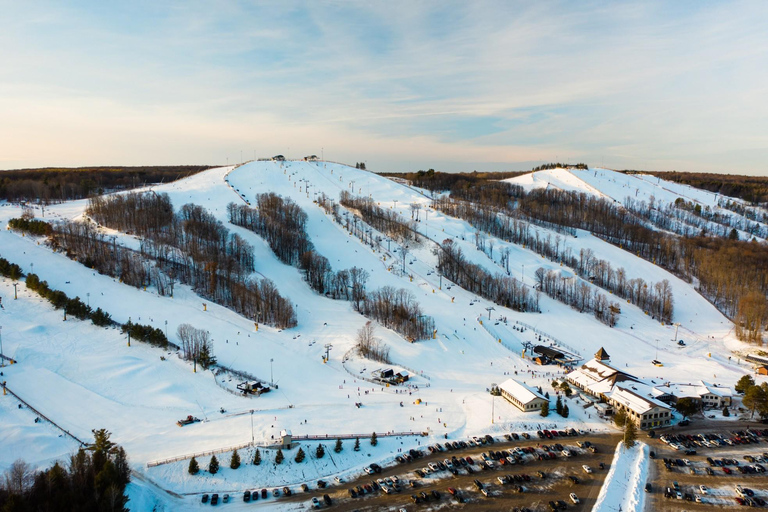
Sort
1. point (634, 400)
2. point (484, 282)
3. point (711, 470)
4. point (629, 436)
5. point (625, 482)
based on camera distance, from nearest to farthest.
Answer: point (625, 482), point (711, 470), point (629, 436), point (634, 400), point (484, 282)

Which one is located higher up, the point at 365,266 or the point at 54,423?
the point at 365,266

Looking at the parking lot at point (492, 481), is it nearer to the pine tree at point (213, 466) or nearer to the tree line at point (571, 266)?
the pine tree at point (213, 466)

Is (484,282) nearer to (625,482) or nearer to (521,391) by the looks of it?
(521,391)

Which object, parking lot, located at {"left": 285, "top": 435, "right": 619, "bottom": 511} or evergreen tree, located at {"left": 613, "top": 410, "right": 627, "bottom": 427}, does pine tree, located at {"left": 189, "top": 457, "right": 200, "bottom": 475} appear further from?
evergreen tree, located at {"left": 613, "top": 410, "right": 627, "bottom": 427}

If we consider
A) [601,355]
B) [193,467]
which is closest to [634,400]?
[601,355]

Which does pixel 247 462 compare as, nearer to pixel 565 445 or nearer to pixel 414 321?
pixel 565 445

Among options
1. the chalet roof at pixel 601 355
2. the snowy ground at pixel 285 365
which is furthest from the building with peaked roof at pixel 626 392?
the chalet roof at pixel 601 355

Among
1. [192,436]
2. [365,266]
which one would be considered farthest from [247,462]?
[365,266]
